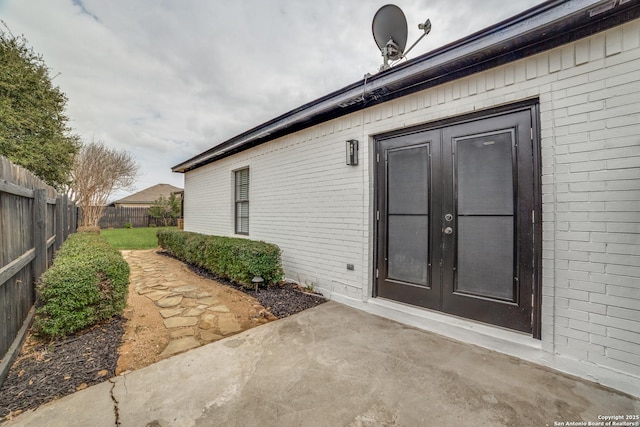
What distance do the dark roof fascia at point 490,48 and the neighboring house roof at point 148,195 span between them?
28.7m

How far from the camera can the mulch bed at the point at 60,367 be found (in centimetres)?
176

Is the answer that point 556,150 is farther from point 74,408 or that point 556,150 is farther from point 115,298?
point 115,298

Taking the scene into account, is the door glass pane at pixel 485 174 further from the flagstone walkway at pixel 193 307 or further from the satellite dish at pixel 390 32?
→ the flagstone walkway at pixel 193 307

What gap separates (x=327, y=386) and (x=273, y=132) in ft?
14.1

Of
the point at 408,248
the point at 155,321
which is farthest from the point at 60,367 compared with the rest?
the point at 408,248

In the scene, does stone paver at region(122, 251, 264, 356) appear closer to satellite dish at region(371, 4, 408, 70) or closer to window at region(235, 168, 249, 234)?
window at region(235, 168, 249, 234)

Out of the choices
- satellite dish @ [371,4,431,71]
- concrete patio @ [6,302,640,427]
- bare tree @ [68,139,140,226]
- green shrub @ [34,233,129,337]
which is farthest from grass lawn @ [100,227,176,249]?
satellite dish @ [371,4,431,71]

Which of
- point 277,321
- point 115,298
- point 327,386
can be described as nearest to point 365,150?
point 277,321

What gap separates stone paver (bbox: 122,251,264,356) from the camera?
2760mm

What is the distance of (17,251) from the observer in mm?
2502

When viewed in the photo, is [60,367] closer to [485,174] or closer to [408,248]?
[408,248]

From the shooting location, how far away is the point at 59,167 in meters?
10.9

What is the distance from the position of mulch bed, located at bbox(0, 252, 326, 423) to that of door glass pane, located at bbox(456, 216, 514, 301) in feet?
11.3

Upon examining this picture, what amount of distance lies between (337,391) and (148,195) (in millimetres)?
35809
